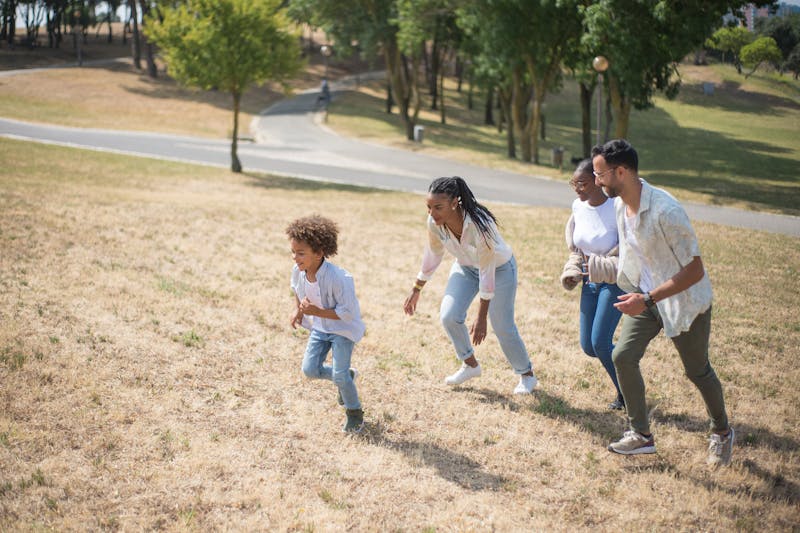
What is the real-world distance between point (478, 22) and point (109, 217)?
1938 centimetres

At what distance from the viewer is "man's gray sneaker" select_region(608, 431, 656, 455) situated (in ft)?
16.8

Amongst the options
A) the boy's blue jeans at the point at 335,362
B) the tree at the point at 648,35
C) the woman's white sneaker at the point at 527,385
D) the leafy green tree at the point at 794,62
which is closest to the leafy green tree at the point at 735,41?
the leafy green tree at the point at 794,62

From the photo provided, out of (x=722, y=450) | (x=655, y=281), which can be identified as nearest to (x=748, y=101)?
(x=722, y=450)

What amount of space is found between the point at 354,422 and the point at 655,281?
8.59 ft

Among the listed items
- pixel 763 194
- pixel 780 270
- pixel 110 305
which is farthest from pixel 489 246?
pixel 763 194

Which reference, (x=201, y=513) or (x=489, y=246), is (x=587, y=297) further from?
(x=201, y=513)

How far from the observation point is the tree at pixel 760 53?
41.7ft

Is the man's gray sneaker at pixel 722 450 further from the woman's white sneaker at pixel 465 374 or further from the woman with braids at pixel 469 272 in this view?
the woman's white sneaker at pixel 465 374

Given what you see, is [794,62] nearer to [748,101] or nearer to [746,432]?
[748,101]

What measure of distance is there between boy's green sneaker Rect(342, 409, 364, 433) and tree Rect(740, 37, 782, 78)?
38.1 feet

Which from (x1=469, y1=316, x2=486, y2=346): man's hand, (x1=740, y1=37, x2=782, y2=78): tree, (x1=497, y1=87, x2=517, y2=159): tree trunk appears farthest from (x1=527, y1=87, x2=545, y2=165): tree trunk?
(x1=469, y1=316, x2=486, y2=346): man's hand

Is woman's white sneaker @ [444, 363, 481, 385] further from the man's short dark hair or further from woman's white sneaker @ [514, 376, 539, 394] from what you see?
the man's short dark hair

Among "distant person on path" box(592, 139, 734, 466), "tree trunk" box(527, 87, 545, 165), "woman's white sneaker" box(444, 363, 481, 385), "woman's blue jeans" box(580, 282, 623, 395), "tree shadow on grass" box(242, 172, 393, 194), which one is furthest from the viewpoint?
"tree trunk" box(527, 87, 545, 165)

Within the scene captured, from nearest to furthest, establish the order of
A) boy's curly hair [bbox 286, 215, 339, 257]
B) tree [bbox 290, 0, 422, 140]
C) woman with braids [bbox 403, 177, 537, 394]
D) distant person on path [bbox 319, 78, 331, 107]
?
boy's curly hair [bbox 286, 215, 339, 257] → woman with braids [bbox 403, 177, 537, 394] → tree [bbox 290, 0, 422, 140] → distant person on path [bbox 319, 78, 331, 107]
